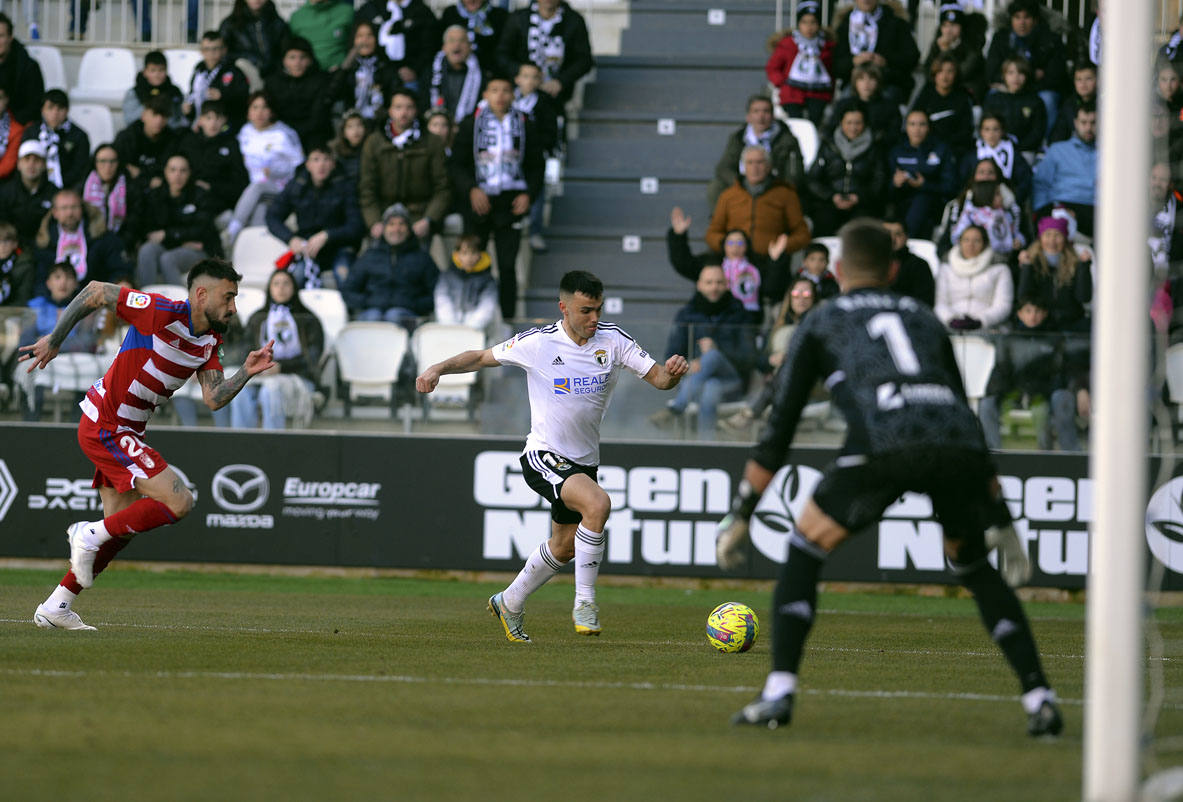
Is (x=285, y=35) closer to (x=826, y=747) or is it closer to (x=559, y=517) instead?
(x=559, y=517)

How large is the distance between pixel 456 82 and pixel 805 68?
4243 millimetres

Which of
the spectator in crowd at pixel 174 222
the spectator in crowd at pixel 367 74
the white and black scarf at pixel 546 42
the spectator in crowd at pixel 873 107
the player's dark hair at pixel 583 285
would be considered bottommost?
the player's dark hair at pixel 583 285

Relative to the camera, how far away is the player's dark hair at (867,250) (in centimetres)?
641

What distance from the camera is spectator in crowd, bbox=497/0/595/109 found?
Result: 19594 millimetres

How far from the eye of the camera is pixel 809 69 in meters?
19.2

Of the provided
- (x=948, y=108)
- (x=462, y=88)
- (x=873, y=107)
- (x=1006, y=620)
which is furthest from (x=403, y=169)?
(x=1006, y=620)

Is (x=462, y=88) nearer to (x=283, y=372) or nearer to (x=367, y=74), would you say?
(x=367, y=74)

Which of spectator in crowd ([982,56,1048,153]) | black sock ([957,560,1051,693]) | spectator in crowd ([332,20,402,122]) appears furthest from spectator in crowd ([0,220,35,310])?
black sock ([957,560,1051,693])

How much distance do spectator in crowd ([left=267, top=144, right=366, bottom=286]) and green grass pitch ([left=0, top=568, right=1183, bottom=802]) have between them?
261 inches

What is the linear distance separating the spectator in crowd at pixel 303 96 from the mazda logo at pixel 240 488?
5.28 metres

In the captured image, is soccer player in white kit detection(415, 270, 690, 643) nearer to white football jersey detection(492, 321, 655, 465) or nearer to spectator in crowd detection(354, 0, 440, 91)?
white football jersey detection(492, 321, 655, 465)

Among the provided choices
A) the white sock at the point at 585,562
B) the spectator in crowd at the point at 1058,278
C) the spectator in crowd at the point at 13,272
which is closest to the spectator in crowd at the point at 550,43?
the spectator in crowd at the point at 13,272

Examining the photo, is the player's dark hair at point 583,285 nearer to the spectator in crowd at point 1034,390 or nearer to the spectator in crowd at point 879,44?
the spectator in crowd at point 1034,390

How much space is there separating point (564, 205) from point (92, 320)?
22.2ft
